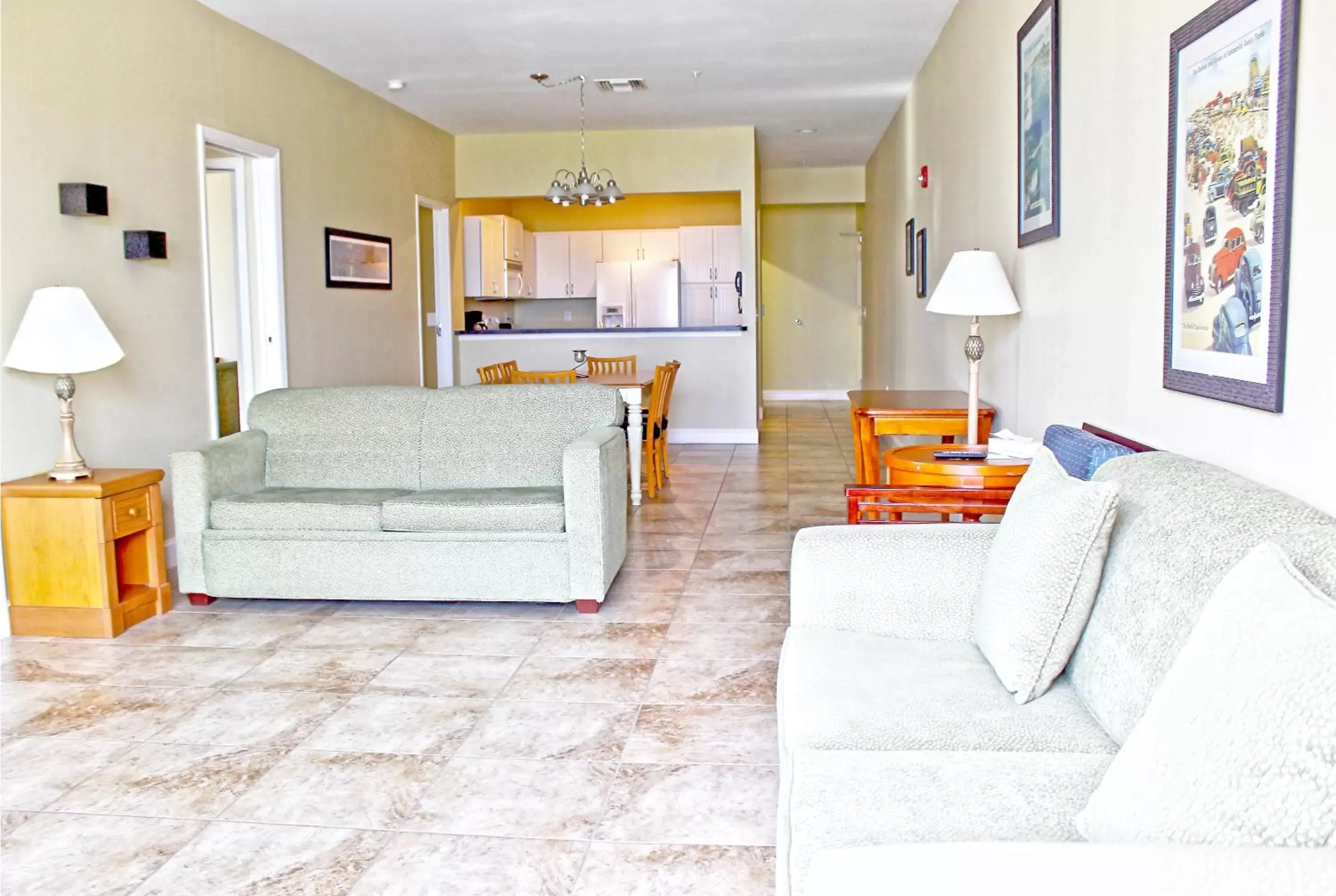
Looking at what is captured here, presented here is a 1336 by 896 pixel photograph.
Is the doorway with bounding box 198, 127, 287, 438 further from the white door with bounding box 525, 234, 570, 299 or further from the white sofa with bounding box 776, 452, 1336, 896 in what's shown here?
the white door with bounding box 525, 234, 570, 299

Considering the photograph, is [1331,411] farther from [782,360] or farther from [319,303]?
[782,360]

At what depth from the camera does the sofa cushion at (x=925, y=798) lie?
1.51 m

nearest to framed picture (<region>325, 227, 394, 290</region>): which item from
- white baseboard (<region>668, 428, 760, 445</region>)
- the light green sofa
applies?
the light green sofa

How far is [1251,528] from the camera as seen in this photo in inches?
65.7

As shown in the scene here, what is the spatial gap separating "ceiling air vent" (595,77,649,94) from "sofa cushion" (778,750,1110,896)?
6180mm

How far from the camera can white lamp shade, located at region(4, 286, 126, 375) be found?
12.8 feet

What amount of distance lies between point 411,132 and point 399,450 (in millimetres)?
4363

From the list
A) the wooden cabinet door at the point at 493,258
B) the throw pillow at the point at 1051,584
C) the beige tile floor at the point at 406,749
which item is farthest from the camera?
the wooden cabinet door at the point at 493,258

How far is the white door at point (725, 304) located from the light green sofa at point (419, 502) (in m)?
6.73

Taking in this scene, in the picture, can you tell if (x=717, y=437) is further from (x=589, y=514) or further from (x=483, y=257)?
(x=589, y=514)

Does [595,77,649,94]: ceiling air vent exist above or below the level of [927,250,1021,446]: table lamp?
above

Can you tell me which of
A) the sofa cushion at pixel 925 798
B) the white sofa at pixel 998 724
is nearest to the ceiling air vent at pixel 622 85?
the white sofa at pixel 998 724

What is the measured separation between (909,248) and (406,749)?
5.99 meters

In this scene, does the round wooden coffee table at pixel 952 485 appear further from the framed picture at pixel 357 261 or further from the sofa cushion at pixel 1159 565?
the framed picture at pixel 357 261
